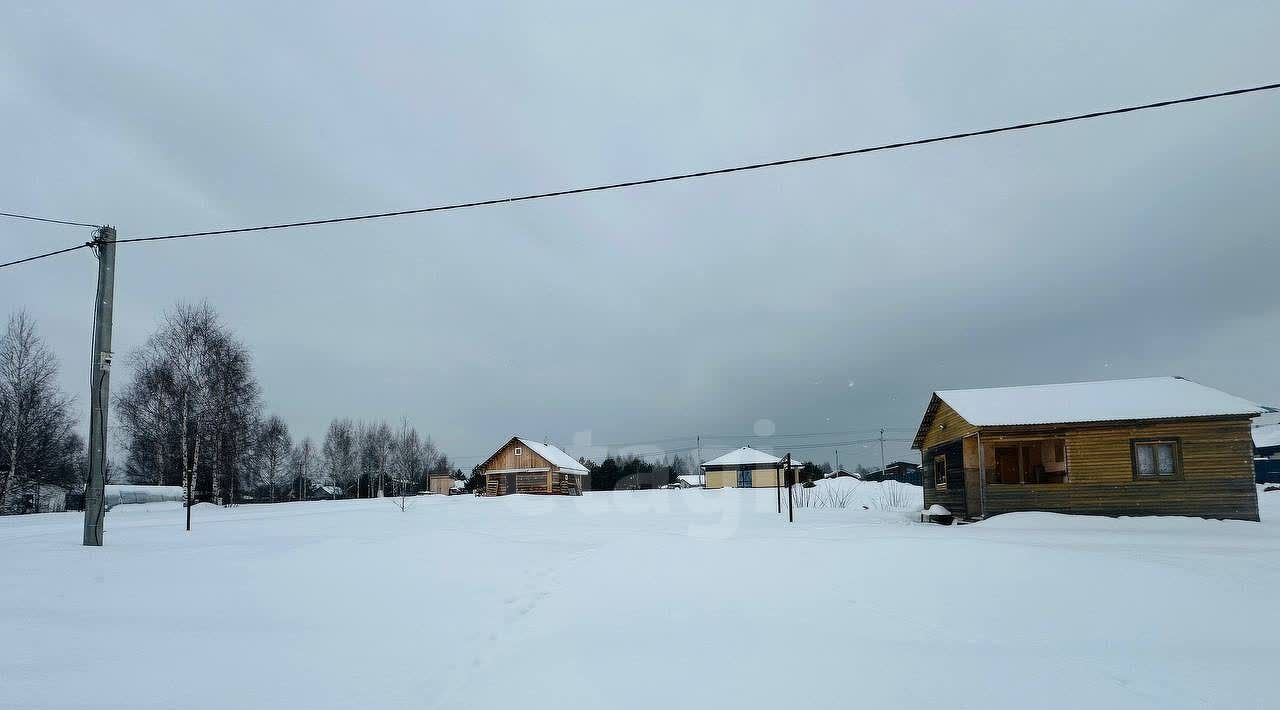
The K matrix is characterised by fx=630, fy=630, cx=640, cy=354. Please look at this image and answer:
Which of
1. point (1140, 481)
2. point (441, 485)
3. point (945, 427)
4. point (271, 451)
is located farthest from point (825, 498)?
point (271, 451)

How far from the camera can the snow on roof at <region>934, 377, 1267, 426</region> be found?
19.8 metres

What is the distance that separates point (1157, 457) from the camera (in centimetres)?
1994

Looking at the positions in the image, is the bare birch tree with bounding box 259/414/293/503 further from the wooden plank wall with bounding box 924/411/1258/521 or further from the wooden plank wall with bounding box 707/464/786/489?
the wooden plank wall with bounding box 924/411/1258/521

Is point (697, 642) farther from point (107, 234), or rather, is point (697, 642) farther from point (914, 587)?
point (107, 234)

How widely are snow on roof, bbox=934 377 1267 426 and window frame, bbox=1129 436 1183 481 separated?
0.80 metres

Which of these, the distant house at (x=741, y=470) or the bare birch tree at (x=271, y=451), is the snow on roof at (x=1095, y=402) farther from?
the bare birch tree at (x=271, y=451)

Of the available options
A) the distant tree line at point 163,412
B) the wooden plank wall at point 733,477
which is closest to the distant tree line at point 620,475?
the wooden plank wall at point 733,477

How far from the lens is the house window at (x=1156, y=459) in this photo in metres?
19.8

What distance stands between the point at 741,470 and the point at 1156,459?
1688 inches

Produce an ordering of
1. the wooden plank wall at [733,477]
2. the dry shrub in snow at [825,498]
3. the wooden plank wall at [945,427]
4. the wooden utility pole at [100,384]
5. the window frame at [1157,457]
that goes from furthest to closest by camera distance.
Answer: the wooden plank wall at [733,477] < the dry shrub in snow at [825,498] < the wooden plank wall at [945,427] < the window frame at [1157,457] < the wooden utility pole at [100,384]

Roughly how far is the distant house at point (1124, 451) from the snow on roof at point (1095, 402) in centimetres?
3

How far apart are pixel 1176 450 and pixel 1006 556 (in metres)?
14.2

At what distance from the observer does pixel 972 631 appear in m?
6.39

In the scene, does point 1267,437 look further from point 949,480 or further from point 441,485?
point 441,485
